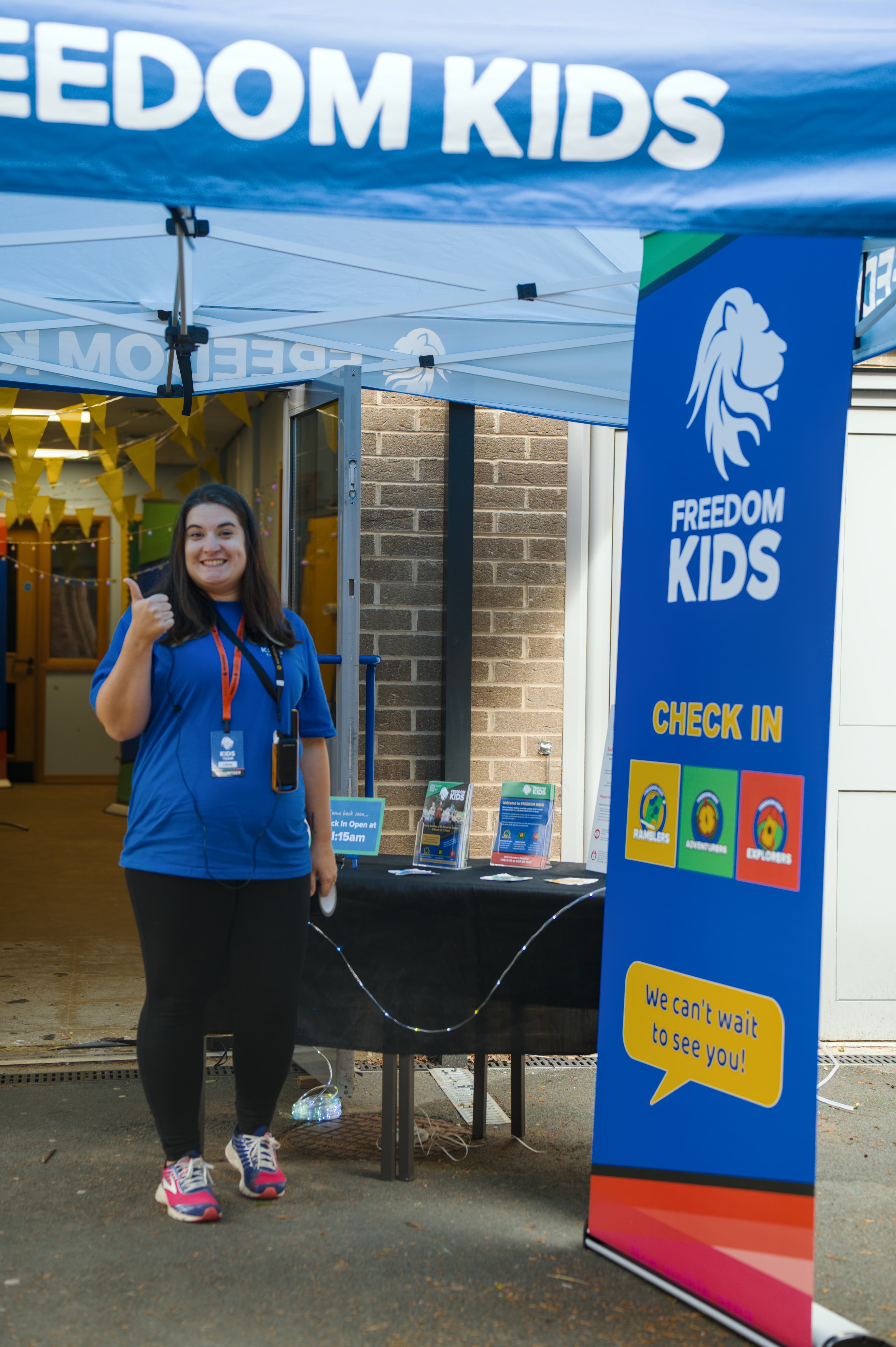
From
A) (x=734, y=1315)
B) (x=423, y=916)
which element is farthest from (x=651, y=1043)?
(x=423, y=916)

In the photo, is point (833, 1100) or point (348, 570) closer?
point (348, 570)

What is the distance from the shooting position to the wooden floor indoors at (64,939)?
453 cm

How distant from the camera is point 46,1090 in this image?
389 centimetres

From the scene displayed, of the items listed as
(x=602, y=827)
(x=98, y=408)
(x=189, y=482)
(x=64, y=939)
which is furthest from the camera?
(x=189, y=482)

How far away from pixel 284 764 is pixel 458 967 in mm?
757

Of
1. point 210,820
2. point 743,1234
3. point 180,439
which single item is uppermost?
point 180,439

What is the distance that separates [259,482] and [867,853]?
5.71 m

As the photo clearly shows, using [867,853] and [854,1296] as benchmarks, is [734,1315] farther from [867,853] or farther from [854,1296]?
[867,853]

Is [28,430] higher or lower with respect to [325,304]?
lower

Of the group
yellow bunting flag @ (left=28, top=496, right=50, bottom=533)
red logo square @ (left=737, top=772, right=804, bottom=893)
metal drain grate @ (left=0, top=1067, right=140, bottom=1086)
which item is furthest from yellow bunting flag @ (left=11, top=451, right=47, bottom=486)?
red logo square @ (left=737, top=772, right=804, bottom=893)

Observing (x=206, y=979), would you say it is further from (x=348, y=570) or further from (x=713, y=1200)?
(x=348, y=570)

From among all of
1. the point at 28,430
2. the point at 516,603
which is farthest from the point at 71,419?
the point at 516,603

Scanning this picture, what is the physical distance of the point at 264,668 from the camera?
116 inches

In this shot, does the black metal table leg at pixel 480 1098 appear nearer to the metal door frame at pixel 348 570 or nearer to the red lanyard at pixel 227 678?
the metal door frame at pixel 348 570
